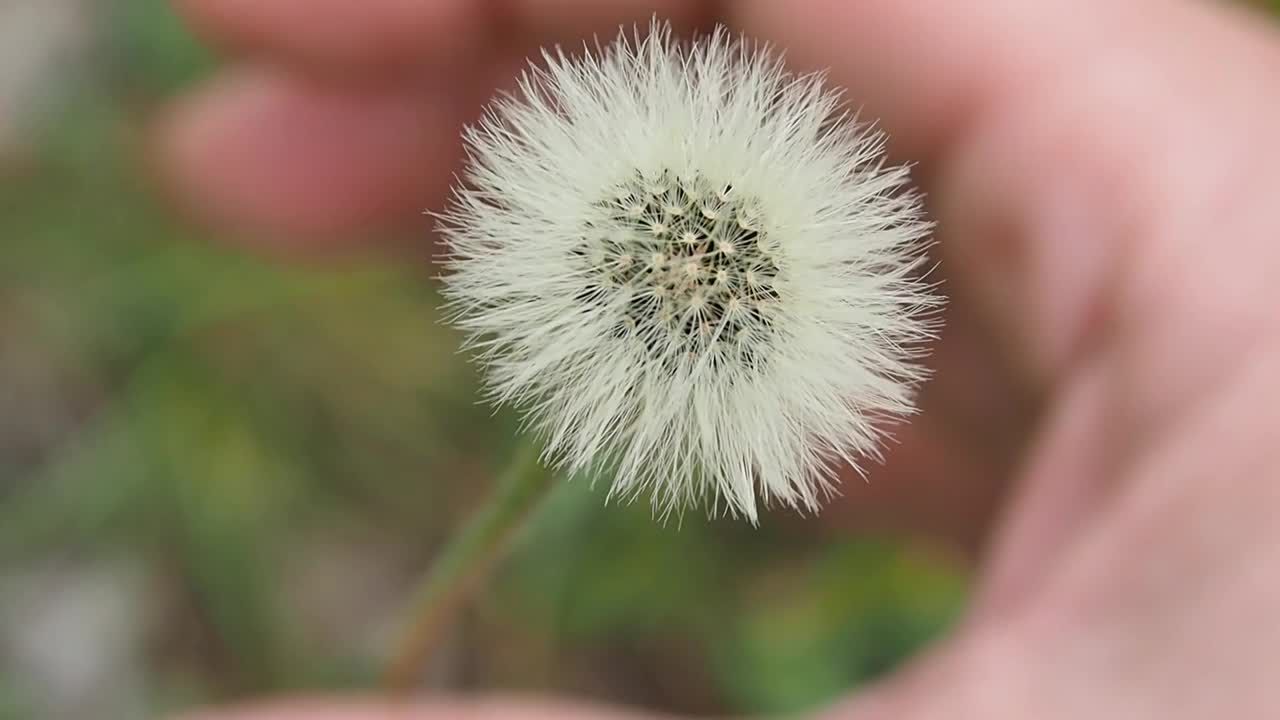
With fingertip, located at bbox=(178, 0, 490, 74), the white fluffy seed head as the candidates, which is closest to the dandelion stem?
the white fluffy seed head

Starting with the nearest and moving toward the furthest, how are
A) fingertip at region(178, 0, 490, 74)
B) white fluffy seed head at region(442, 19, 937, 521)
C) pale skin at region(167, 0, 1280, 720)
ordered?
white fluffy seed head at region(442, 19, 937, 521) → pale skin at region(167, 0, 1280, 720) → fingertip at region(178, 0, 490, 74)

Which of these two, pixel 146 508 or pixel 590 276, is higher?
pixel 590 276

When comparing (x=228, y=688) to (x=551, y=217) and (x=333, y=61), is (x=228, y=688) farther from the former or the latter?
(x=551, y=217)

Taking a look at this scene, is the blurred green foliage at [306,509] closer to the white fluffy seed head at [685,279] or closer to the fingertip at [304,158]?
the fingertip at [304,158]

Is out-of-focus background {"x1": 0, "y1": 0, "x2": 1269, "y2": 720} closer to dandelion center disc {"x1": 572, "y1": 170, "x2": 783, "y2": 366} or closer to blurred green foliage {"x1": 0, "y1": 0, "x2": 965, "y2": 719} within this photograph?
blurred green foliage {"x1": 0, "y1": 0, "x2": 965, "y2": 719}

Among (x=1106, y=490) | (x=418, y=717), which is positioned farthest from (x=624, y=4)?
(x=418, y=717)
